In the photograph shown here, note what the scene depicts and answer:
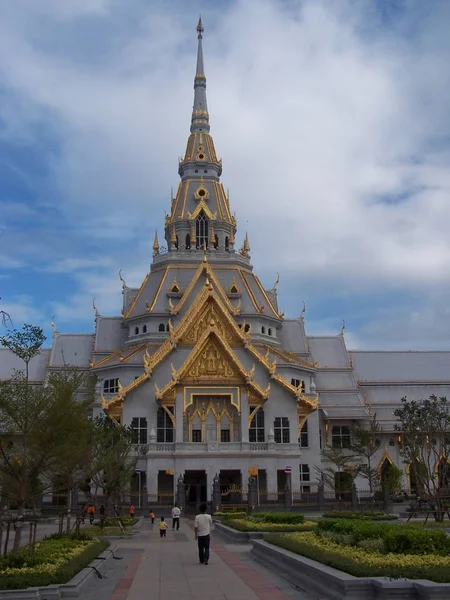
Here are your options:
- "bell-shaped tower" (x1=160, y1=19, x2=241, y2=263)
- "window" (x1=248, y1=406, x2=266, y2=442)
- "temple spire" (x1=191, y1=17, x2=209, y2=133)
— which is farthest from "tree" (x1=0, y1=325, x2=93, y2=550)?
"temple spire" (x1=191, y1=17, x2=209, y2=133)

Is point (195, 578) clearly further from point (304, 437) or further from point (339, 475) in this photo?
point (304, 437)

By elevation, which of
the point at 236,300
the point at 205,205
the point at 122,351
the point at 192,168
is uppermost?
the point at 192,168

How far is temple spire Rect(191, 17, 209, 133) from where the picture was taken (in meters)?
75.6

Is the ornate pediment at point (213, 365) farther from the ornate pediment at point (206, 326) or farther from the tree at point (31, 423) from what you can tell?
the tree at point (31, 423)

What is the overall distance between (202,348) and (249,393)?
14.9 feet

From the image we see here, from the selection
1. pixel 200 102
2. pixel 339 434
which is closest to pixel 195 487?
pixel 339 434

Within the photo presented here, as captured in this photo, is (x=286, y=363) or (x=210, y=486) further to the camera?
(x=286, y=363)

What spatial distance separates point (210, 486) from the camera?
49969mm

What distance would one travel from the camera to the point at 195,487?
52.9 m

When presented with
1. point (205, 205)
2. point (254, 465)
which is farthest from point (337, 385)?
point (205, 205)

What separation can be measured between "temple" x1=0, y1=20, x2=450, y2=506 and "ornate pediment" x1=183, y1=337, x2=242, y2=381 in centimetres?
7

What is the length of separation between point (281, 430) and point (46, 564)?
38344mm

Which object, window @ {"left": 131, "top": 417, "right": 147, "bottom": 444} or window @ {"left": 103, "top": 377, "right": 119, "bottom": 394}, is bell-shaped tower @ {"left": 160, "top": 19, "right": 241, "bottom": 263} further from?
window @ {"left": 131, "top": 417, "right": 147, "bottom": 444}

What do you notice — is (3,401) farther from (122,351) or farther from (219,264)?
(219,264)
